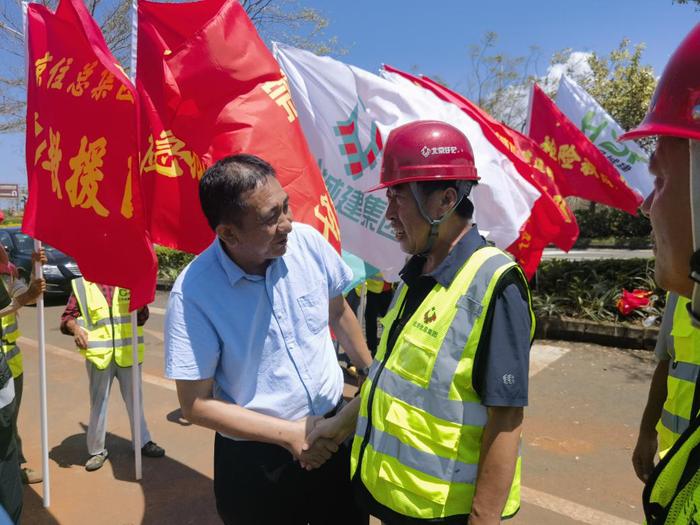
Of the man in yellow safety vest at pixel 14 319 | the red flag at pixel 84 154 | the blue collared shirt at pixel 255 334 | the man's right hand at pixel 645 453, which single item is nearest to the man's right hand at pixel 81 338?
the man in yellow safety vest at pixel 14 319

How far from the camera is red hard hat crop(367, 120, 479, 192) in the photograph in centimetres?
162

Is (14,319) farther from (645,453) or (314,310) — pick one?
(645,453)

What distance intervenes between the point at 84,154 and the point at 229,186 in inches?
63.5

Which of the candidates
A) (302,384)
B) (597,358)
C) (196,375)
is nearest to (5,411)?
(196,375)

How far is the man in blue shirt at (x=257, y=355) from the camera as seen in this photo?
1768mm

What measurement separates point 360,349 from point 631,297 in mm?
5773

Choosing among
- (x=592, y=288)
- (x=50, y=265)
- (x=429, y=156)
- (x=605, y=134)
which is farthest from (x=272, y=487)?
(x=50, y=265)

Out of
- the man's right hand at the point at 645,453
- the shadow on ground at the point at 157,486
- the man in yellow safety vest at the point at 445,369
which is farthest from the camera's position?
the shadow on ground at the point at 157,486

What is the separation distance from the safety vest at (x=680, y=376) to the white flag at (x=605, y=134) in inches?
207

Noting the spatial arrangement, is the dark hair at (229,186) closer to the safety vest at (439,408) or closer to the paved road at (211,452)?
the safety vest at (439,408)

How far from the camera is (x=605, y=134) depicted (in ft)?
22.3

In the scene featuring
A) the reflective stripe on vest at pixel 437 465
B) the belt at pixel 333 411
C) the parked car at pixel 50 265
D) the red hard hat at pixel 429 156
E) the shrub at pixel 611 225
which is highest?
the red hard hat at pixel 429 156

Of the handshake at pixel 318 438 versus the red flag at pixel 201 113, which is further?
the red flag at pixel 201 113

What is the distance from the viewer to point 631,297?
675 cm
